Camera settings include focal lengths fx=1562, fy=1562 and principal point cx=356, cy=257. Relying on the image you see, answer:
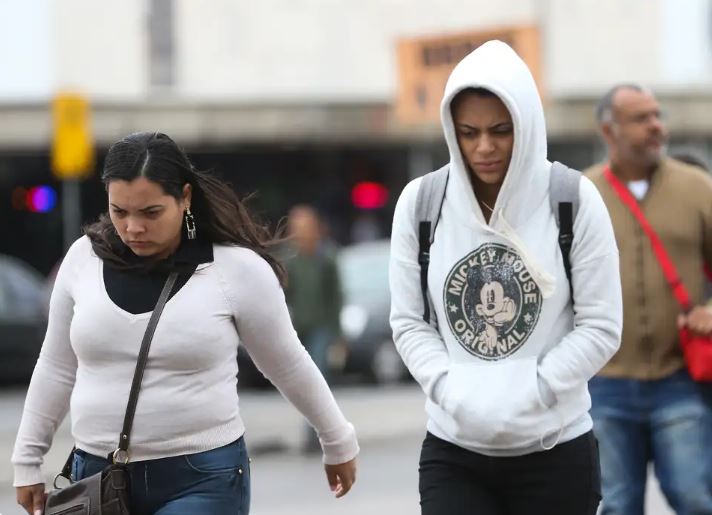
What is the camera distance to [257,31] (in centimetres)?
2731

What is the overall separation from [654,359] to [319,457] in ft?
22.1

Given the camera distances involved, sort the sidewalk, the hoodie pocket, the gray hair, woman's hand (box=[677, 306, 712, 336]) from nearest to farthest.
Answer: the hoodie pocket → woman's hand (box=[677, 306, 712, 336]) → the gray hair → the sidewalk

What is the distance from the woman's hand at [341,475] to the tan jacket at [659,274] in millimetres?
1462

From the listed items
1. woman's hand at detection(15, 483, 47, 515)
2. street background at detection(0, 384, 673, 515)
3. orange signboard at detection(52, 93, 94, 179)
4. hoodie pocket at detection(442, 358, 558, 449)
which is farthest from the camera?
orange signboard at detection(52, 93, 94, 179)

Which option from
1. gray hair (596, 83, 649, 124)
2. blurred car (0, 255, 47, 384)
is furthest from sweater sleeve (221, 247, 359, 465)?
blurred car (0, 255, 47, 384)

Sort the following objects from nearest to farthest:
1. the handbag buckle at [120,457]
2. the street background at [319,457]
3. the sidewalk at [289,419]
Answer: the handbag buckle at [120,457]
the street background at [319,457]
the sidewalk at [289,419]

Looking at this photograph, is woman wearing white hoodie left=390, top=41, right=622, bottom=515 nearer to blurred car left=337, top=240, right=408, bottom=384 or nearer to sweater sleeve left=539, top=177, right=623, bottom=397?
sweater sleeve left=539, top=177, right=623, bottom=397

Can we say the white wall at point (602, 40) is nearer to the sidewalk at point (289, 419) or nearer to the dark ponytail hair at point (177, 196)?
the sidewalk at point (289, 419)

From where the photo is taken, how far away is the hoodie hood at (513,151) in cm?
392

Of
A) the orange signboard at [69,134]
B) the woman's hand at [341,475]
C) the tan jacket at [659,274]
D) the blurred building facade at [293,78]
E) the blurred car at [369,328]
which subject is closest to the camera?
the woman's hand at [341,475]

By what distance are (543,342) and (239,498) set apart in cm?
91

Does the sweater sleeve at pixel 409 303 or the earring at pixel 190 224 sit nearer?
the sweater sleeve at pixel 409 303

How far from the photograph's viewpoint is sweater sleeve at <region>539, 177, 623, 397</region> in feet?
12.9

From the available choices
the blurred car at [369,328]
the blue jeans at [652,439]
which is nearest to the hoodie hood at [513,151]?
the blue jeans at [652,439]
